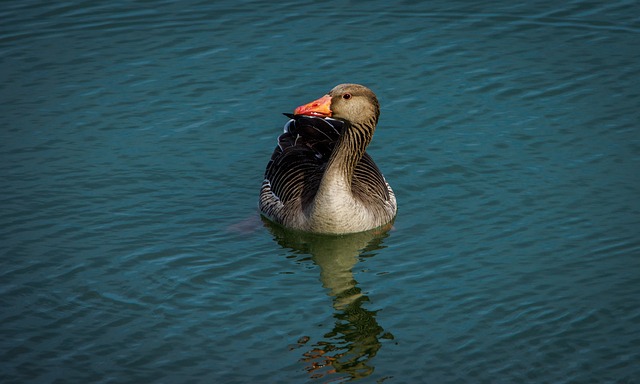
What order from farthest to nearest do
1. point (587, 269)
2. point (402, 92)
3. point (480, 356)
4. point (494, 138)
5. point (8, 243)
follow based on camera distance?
1. point (402, 92)
2. point (494, 138)
3. point (8, 243)
4. point (587, 269)
5. point (480, 356)

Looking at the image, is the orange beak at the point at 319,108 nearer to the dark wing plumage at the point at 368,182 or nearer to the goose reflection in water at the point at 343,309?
the dark wing plumage at the point at 368,182

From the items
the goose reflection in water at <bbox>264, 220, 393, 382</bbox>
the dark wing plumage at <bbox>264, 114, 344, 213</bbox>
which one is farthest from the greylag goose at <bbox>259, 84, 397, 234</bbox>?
the goose reflection in water at <bbox>264, 220, 393, 382</bbox>

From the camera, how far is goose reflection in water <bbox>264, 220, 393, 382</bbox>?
38.5 ft

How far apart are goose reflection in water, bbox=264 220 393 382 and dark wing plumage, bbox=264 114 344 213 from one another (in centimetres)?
62

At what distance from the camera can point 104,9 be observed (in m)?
23.2

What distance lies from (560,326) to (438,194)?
424 cm

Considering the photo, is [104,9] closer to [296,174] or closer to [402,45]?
[402,45]

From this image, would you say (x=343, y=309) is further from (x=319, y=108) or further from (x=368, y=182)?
(x=368, y=182)

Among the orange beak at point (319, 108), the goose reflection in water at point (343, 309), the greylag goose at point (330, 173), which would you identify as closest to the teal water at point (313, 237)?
the goose reflection in water at point (343, 309)

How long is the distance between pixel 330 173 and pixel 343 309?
2.49 meters

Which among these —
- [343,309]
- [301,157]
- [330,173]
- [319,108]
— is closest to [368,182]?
[330,173]

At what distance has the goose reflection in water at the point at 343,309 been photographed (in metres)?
11.7

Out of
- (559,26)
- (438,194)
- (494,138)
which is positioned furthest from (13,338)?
(559,26)

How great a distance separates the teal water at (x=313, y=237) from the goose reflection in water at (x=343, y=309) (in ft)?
0.14
